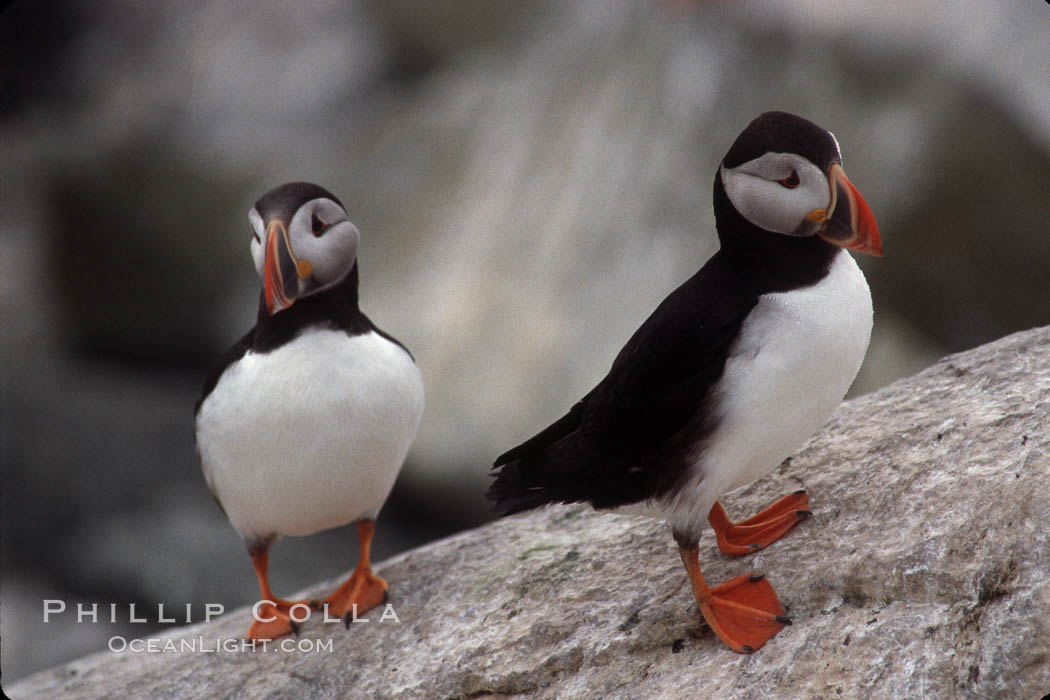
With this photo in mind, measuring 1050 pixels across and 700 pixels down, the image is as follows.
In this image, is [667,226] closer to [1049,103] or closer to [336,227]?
[1049,103]

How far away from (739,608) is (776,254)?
2.51ft

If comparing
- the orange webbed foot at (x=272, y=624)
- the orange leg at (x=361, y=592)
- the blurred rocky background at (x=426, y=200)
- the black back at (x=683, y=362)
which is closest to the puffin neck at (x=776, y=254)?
the black back at (x=683, y=362)

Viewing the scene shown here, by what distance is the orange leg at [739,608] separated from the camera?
2.29 metres

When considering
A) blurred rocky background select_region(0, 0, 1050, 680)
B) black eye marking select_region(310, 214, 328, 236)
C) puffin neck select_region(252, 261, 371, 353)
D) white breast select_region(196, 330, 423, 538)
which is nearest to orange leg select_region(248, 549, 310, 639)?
white breast select_region(196, 330, 423, 538)

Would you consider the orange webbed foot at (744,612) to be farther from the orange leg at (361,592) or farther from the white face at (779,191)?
the orange leg at (361,592)

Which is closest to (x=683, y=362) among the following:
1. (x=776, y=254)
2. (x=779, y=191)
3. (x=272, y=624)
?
(x=776, y=254)

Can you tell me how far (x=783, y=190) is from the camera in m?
2.20

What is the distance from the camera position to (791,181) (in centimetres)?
220

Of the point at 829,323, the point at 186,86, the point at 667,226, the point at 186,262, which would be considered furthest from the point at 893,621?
the point at 186,86

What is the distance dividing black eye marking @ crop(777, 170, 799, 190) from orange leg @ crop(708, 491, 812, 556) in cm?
77

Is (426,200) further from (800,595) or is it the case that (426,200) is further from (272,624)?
(800,595)

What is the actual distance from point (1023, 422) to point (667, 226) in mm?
2959

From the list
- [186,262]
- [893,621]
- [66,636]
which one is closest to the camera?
[893,621]

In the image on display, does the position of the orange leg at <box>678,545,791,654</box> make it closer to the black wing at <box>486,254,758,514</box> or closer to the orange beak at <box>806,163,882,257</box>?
the black wing at <box>486,254,758,514</box>
